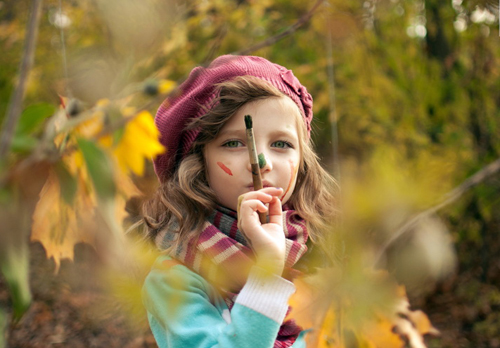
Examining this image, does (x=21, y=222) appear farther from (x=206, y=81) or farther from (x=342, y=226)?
(x=206, y=81)

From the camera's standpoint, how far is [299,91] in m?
1.16

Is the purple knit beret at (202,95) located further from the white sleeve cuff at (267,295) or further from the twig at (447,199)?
the twig at (447,199)

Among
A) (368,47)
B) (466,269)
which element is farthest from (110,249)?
(466,269)

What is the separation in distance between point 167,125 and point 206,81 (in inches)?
5.0

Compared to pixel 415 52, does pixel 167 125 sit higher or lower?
lower

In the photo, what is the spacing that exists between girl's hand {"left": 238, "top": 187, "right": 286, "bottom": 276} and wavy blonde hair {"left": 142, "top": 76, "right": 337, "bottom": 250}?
0.54ft

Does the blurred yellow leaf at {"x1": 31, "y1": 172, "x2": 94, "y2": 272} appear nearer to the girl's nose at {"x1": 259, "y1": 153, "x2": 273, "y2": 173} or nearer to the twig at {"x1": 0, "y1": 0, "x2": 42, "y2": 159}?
the twig at {"x1": 0, "y1": 0, "x2": 42, "y2": 159}

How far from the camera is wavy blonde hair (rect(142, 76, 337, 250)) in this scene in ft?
3.41

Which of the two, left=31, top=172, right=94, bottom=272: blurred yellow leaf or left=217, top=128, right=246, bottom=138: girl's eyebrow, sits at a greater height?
left=217, top=128, right=246, bottom=138: girl's eyebrow

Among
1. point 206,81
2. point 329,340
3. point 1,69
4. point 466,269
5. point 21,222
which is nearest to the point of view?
point 21,222

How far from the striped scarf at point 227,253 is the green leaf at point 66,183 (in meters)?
0.57

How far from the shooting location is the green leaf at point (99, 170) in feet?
1.28

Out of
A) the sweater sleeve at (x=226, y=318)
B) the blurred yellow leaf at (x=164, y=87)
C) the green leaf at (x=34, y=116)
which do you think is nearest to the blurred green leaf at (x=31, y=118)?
the green leaf at (x=34, y=116)

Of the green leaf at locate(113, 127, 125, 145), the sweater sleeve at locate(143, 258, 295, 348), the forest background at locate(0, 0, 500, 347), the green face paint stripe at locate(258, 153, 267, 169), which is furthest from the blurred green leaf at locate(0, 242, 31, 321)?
the green face paint stripe at locate(258, 153, 267, 169)
